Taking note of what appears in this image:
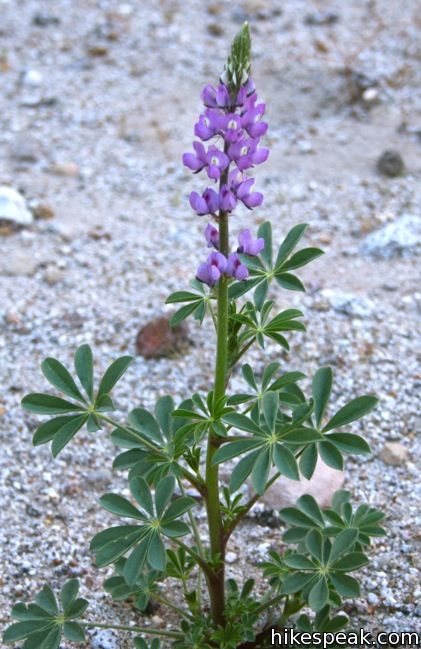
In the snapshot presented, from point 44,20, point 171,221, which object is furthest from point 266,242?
point 44,20

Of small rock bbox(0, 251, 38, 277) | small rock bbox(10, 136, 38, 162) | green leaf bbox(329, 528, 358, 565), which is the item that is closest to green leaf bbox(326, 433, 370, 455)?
green leaf bbox(329, 528, 358, 565)

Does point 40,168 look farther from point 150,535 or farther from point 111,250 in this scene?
point 150,535

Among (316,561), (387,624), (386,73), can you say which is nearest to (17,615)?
(316,561)

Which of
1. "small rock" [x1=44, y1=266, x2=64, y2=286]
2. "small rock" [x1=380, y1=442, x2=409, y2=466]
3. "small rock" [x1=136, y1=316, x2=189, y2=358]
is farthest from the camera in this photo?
"small rock" [x1=44, y1=266, x2=64, y2=286]

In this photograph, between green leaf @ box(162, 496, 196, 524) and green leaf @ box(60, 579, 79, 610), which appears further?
green leaf @ box(60, 579, 79, 610)

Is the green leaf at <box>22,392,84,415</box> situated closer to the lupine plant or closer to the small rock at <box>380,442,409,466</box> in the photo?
the lupine plant

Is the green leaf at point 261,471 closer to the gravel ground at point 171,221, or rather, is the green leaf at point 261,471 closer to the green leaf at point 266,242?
the green leaf at point 266,242

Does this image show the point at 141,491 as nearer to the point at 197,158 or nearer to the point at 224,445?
the point at 224,445
